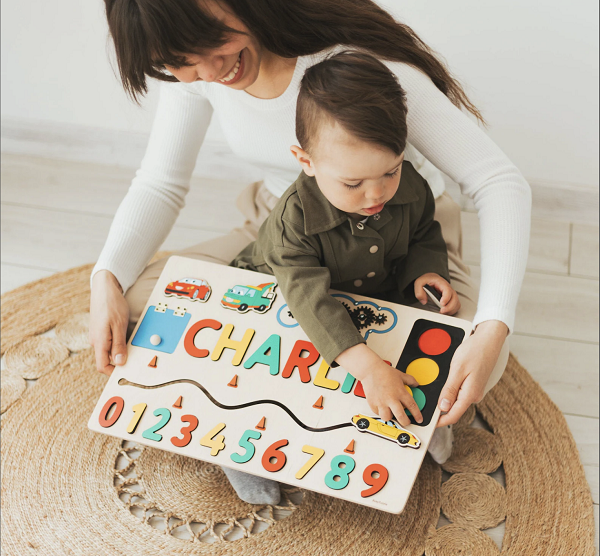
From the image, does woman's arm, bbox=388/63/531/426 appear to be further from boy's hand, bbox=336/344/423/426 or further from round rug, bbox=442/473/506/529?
round rug, bbox=442/473/506/529

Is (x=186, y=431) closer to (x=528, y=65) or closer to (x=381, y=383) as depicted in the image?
(x=381, y=383)

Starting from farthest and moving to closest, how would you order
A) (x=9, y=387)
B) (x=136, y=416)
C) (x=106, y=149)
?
1. (x=106, y=149)
2. (x=9, y=387)
3. (x=136, y=416)

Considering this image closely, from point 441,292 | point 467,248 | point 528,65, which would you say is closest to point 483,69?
point 528,65

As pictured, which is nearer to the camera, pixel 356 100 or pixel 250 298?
pixel 356 100

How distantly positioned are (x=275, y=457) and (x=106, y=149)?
1.19 metres

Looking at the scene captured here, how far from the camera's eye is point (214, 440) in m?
0.82

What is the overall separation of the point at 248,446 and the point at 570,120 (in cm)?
106

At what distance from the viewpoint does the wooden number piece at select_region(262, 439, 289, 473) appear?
79 cm

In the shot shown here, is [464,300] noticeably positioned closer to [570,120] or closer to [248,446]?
[248,446]

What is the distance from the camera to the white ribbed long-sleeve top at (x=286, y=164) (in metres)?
0.89

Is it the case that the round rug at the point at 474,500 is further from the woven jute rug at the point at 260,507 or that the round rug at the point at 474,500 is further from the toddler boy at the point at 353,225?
the toddler boy at the point at 353,225

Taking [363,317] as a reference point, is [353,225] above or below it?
above

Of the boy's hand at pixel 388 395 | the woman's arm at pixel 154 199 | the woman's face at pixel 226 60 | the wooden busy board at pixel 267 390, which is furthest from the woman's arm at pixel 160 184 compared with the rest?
the boy's hand at pixel 388 395

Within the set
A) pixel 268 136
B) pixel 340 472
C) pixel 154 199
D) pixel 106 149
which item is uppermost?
pixel 268 136
